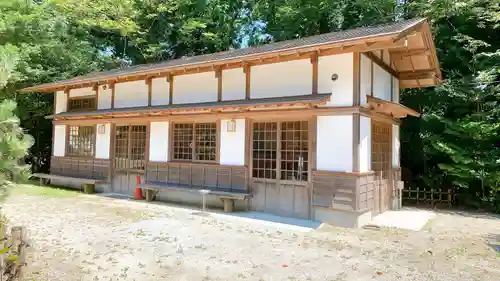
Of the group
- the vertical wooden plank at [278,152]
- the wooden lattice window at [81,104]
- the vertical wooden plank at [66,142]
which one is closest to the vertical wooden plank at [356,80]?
the vertical wooden plank at [278,152]

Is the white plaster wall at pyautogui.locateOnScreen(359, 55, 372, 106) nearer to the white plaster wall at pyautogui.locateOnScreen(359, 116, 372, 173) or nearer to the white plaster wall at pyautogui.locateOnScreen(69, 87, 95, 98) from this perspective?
the white plaster wall at pyautogui.locateOnScreen(359, 116, 372, 173)

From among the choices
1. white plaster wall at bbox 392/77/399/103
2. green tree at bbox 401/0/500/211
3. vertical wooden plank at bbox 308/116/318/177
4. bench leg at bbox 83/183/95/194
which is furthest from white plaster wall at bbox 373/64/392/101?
bench leg at bbox 83/183/95/194

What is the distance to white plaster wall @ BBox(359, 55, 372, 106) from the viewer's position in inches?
307

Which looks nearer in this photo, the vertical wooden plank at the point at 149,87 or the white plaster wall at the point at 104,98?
the vertical wooden plank at the point at 149,87

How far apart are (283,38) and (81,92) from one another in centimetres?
985

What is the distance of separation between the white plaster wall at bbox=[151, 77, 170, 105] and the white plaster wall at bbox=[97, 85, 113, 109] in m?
2.35

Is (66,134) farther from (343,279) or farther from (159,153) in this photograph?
(343,279)

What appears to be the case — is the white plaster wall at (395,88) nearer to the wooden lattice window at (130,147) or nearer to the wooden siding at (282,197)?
the wooden siding at (282,197)

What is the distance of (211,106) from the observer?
9281 millimetres

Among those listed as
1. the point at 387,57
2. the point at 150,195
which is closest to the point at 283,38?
the point at 387,57

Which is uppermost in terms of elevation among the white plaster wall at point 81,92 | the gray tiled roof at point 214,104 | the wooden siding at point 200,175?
the white plaster wall at point 81,92

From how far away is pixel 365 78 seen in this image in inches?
315

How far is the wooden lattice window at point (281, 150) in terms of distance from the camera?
27.1 feet

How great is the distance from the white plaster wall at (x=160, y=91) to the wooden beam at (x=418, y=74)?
7.26 metres
